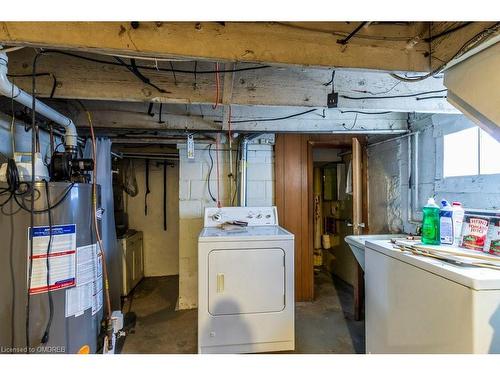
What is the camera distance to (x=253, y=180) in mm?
2902

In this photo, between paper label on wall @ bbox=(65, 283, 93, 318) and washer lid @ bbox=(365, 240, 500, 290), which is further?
paper label on wall @ bbox=(65, 283, 93, 318)

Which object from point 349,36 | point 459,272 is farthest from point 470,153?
point 349,36

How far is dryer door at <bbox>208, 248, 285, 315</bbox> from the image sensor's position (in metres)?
1.83

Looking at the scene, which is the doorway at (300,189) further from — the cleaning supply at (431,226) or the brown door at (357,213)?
the cleaning supply at (431,226)

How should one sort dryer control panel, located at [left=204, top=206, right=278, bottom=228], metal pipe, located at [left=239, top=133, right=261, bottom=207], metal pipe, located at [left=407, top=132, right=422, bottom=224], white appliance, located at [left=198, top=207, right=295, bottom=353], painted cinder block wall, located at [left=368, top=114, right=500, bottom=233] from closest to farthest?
painted cinder block wall, located at [left=368, top=114, right=500, bottom=233] → white appliance, located at [left=198, top=207, right=295, bottom=353] → metal pipe, located at [left=407, top=132, right=422, bottom=224] → dryer control panel, located at [left=204, top=206, right=278, bottom=228] → metal pipe, located at [left=239, top=133, right=261, bottom=207]

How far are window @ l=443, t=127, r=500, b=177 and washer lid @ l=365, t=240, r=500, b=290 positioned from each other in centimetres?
96

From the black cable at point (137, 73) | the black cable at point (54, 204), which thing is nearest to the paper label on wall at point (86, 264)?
the black cable at point (54, 204)

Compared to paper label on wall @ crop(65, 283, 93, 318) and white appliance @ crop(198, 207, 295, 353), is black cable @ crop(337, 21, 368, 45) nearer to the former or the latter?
white appliance @ crop(198, 207, 295, 353)

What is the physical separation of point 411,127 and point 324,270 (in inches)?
107

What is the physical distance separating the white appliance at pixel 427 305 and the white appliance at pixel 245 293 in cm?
61

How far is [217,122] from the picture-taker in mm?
2537

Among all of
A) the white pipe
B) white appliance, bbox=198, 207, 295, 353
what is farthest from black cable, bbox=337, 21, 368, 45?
the white pipe

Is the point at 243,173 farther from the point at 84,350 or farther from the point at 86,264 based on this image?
the point at 84,350

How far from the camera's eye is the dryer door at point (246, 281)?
6.01ft
